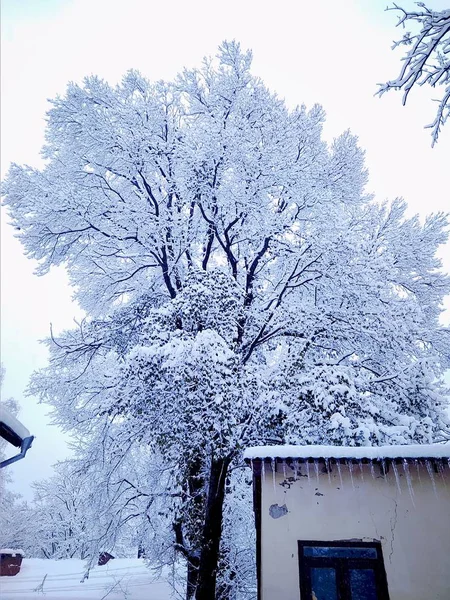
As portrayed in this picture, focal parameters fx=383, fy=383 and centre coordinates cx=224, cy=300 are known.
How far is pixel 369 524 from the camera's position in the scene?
5.30m

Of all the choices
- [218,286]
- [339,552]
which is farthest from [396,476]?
[218,286]

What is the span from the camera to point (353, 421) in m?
6.82

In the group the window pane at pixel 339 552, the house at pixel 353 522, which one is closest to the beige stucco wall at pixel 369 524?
the house at pixel 353 522

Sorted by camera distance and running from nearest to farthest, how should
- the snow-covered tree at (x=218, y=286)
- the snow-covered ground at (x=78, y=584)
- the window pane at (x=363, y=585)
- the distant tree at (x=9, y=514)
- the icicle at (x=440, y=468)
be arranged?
1. the window pane at (x=363, y=585)
2. the icicle at (x=440, y=468)
3. the snow-covered tree at (x=218, y=286)
4. the snow-covered ground at (x=78, y=584)
5. the distant tree at (x=9, y=514)

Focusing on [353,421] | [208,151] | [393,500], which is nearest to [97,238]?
[208,151]

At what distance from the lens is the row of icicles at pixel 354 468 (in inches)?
213

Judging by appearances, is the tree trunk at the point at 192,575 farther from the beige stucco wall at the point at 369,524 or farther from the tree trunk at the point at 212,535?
the beige stucco wall at the point at 369,524

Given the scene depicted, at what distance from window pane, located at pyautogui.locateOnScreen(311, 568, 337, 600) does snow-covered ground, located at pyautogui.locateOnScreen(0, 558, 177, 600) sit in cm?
732

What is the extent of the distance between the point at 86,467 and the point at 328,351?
263 inches

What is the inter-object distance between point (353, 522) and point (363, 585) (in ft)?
2.35

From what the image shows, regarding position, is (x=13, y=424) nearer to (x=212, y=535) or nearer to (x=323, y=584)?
(x=212, y=535)

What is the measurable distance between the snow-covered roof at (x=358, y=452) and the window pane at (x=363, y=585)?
1462 mm

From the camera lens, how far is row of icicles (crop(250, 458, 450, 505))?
17.7 ft

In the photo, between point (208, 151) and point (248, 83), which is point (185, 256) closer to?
point (208, 151)
